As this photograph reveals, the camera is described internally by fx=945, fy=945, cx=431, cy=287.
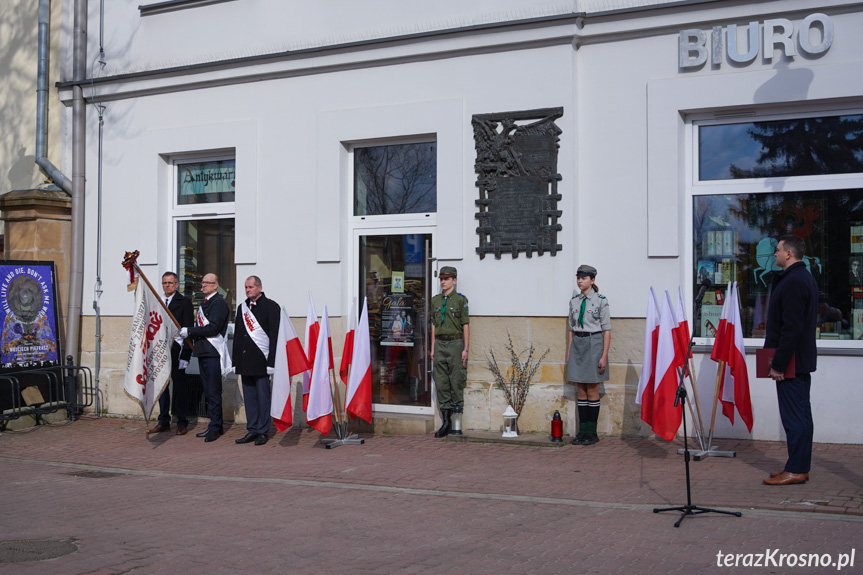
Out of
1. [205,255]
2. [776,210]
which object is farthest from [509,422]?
[205,255]

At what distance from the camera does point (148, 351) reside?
11070 mm

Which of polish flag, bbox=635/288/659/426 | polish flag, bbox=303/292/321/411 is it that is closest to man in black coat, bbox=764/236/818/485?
polish flag, bbox=635/288/659/426

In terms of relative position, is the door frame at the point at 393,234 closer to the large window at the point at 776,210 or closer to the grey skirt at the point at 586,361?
the grey skirt at the point at 586,361

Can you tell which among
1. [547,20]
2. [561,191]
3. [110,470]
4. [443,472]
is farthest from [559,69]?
[110,470]

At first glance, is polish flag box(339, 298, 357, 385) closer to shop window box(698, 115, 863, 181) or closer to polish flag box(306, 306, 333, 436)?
polish flag box(306, 306, 333, 436)

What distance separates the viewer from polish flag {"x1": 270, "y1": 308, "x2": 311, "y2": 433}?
34.5ft

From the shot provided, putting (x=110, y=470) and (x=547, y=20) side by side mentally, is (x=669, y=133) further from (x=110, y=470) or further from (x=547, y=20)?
(x=110, y=470)

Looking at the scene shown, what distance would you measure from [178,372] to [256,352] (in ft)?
4.58

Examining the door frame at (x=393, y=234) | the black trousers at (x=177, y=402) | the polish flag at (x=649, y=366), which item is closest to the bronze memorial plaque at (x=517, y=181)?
the door frame at (x=393, y=234)

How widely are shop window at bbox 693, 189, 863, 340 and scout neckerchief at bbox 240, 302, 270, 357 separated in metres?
4.88

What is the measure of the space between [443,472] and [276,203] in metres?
4.88

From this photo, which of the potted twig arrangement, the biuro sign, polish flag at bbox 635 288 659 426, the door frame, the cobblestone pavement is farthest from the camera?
the door frame

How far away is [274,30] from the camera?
487 inches

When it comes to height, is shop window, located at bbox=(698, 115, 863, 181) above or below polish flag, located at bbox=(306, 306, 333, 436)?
above
